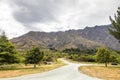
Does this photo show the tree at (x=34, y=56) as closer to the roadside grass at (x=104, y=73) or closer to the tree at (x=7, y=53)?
the tree at (x=7, y=53)

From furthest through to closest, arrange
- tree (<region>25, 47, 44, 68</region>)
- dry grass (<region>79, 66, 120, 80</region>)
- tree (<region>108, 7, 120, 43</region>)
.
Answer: tree (<region>25, 47, 44, 68</region>)
tree (<region>108, 7, 120, 43</region>)
dry grass (<region>79, 66, 120, 80</region>)

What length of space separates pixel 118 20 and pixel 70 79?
17891mm

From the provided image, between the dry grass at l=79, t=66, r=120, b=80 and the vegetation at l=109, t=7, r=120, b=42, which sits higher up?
the vegetation at l=109, t=7, r=120, b=42

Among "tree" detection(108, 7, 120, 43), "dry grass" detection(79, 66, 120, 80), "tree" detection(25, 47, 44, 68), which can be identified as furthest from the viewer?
"tree" detection(25, 47, 44, 68)

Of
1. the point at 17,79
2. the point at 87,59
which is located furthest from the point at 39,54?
the point at 87,59

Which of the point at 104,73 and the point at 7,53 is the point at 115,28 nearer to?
the point at 104,73

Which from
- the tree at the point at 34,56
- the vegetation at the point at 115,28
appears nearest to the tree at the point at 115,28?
the vegetation at the point at 115,28

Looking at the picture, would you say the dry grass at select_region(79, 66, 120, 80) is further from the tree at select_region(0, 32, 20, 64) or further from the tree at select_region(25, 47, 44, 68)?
the tree at select_region(0, 32, 20, 64)

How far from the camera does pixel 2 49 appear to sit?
150 ft

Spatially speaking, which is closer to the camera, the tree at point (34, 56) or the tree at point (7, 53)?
the tree at point (7, 53)

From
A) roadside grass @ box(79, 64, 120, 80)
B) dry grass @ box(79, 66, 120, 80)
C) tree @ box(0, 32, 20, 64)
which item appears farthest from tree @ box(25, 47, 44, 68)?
dry grass @ box(79, 66, 120, 80)

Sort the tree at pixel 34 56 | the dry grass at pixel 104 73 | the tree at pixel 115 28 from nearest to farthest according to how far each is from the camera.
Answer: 1. the dry grass at pixel 104 73
2. the tree at pixel 115 28
3. the tree at pixel 34 56

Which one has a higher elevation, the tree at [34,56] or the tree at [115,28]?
the tree at [115,28]

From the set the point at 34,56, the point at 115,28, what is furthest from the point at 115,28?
the point at 34,56
